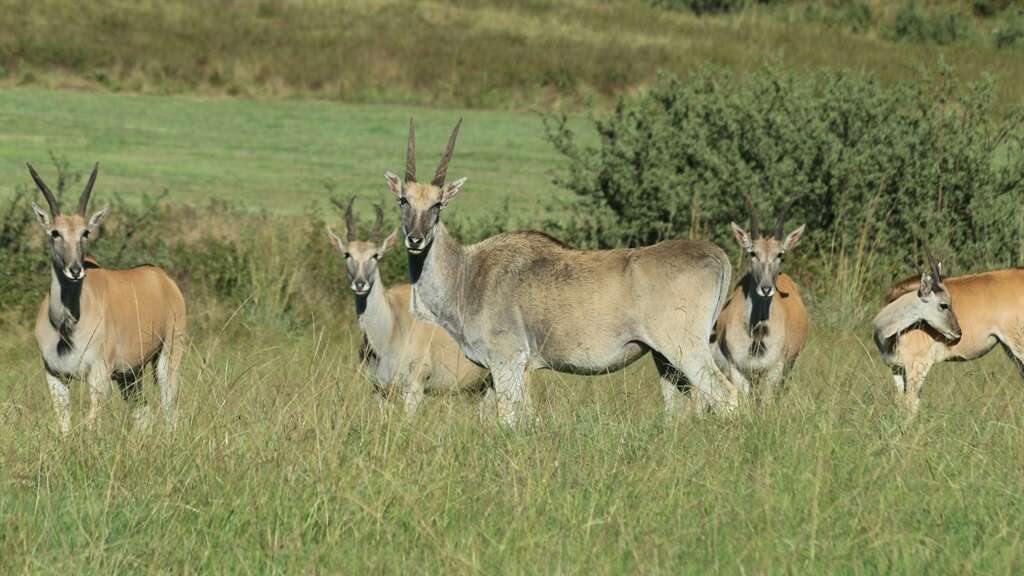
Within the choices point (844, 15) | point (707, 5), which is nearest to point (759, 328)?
point (844, 15)

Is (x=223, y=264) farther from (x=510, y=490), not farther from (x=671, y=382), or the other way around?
(x=510, y=490)

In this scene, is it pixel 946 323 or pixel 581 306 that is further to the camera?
pixel 946 323

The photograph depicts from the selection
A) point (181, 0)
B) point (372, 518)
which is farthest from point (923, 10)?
point (372, 518)

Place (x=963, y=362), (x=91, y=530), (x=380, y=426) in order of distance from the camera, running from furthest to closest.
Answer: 1. (x=963, y=362)
2. (x=380, y=426)
3. (x=91, y=530)

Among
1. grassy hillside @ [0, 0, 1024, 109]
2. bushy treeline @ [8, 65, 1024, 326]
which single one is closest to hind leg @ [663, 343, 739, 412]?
bushy treeline @ [8, 65, 1024, 326]

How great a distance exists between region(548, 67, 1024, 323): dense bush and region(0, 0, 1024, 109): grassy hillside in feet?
48.8

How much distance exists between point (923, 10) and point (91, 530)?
45.4 meters

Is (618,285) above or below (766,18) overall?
above

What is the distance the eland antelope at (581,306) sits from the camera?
925 cm

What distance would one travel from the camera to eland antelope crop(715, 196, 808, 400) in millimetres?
10219

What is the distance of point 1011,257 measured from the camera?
52.1 feet

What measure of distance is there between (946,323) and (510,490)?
5485 mm

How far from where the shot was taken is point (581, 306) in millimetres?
9336

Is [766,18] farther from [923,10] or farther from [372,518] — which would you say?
[372,518]
